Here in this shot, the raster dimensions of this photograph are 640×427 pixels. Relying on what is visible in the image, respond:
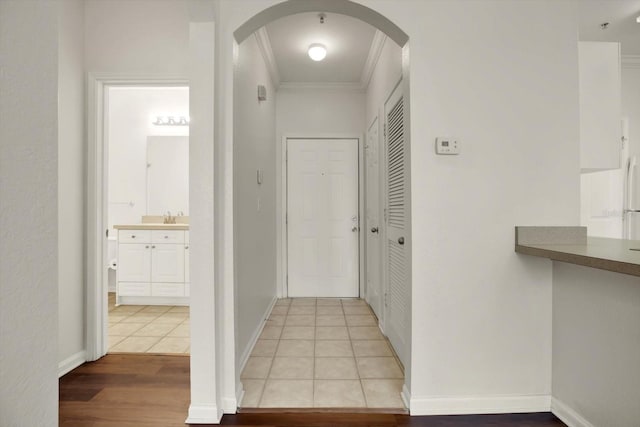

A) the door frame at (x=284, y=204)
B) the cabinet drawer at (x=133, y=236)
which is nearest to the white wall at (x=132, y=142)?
the cabinet drawer at (x=133, y=236)

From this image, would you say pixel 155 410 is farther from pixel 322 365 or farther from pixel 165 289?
pixel 165 289

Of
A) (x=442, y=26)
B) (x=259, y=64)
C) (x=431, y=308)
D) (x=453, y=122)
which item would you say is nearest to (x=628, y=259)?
(x=431, y=308)

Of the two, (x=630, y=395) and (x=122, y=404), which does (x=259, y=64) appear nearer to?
(x=122, y=404)

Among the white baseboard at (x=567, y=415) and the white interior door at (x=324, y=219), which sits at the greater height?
the white interior door at (x=324, y=219)

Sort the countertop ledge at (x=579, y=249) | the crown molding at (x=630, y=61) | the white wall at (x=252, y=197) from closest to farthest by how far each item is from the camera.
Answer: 1. the countertop ledge at (x=579, y=249)
2. the white wall at (x=252, y=197)
3. the crown molding at (x=630, y=61)

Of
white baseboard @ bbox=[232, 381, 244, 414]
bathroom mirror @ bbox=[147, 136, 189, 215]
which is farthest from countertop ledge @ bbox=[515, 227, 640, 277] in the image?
bathroom mirror @ bbox=[147, 136, 189, 215]

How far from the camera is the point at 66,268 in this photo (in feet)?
7.45

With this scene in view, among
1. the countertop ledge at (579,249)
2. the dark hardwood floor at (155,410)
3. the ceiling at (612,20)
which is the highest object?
the ceiling at (612,20)

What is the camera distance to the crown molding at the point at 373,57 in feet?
9.62

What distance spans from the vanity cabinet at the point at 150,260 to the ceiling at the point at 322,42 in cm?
224

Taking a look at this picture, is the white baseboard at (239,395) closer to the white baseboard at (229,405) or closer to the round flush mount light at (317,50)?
the white baseboard at (229,405)

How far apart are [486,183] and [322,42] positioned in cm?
216

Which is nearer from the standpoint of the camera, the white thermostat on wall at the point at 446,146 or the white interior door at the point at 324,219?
the white thermostat on wall at the point at 446,146

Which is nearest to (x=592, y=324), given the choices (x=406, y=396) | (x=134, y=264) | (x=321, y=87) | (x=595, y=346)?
(x=595, y=346)
